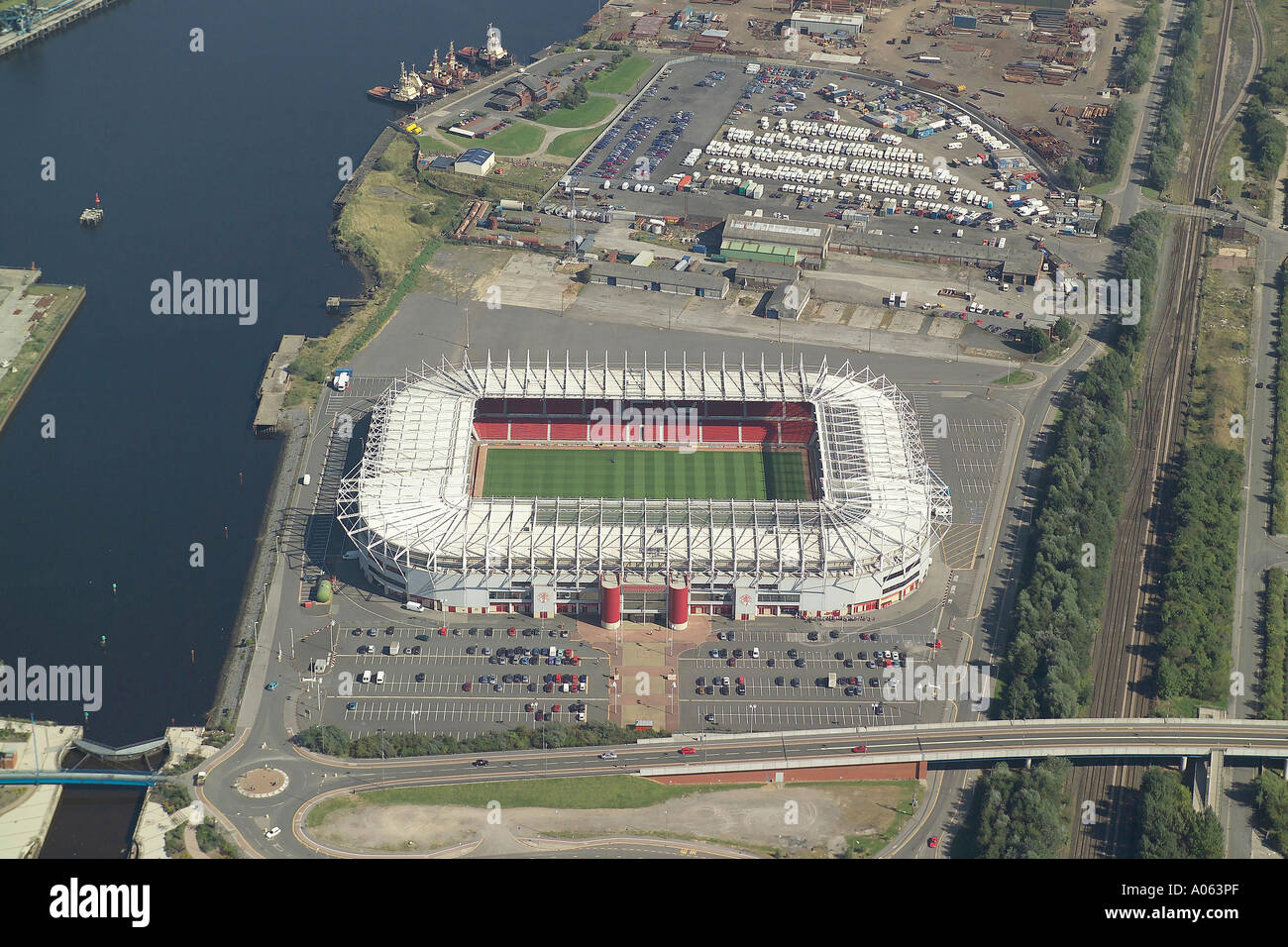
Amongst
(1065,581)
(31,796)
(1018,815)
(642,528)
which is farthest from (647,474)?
(31,796)

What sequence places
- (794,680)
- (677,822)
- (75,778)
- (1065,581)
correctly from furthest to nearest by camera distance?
(1065,581) → (794,680) → (75,778) → (677,822)

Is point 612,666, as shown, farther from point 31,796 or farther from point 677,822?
point 31,796

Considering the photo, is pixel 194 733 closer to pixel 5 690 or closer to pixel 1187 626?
pixel 5 690

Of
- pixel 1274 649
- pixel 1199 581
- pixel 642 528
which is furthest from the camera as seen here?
pixel 1199 581

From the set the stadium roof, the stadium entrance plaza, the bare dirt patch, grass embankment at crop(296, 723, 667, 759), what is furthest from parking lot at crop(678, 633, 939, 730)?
the bare dirt patch

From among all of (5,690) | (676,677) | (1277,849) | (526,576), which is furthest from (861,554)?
(5,690)

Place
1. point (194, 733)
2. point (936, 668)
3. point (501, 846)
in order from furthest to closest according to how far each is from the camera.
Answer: point (936, 668) < point (194, 733) < point (501, 846)
